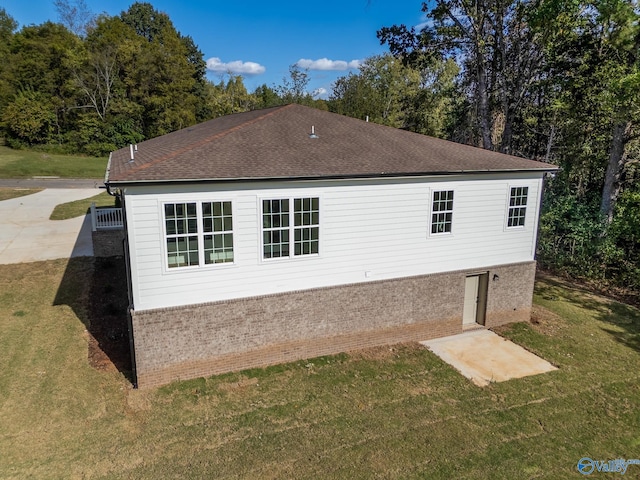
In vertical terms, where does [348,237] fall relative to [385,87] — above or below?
below

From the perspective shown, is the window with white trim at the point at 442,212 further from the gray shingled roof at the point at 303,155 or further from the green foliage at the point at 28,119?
the green foliage at the point at 28,119

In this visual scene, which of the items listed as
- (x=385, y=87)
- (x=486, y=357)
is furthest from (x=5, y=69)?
(x=486, y=357)

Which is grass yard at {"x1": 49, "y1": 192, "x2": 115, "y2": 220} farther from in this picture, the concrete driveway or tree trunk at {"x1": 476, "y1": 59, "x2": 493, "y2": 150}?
tree trunk at {"x1": 476, "y1": 59, "x2": 493, "y2": 150}

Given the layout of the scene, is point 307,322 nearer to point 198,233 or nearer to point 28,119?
point 198,233

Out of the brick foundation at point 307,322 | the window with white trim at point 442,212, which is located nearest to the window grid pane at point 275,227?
the brick foundation at point 307,322

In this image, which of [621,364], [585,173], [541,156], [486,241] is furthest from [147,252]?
[541,156]
